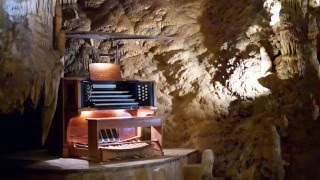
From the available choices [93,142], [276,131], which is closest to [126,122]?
[93,142]

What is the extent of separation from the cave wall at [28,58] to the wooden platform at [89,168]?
736mm

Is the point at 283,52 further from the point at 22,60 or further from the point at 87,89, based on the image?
the point at 22,60

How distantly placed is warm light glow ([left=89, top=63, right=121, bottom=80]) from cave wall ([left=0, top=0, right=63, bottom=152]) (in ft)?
2.94

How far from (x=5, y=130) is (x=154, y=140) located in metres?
4.68

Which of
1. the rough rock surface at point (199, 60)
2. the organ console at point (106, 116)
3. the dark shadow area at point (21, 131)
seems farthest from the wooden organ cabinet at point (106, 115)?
the dark shadow area at point (21, 131)

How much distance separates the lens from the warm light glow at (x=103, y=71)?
919cm

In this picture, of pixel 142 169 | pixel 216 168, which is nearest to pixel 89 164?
pixel 142 169

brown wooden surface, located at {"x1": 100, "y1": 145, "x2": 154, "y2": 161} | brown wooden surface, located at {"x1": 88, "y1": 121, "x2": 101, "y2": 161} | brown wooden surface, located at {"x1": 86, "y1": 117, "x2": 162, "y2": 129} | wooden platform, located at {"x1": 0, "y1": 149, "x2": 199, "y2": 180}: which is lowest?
wooden platform, located at {"x1": 0, "y1": 149, "x2": 199, "y2": 180}

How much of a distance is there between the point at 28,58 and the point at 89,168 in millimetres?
2158

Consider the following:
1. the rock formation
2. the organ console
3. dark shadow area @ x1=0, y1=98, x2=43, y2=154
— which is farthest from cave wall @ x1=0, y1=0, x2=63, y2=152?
dark shadow area @ x1=0, y1=98, x2=43, y2=154

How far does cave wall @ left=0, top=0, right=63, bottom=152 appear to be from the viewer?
719cm

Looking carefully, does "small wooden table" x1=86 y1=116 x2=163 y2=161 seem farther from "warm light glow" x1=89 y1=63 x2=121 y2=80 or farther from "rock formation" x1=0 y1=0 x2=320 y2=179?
"warm light glow" x1=89 y1=63 x2=121 y2=80

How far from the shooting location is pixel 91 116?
9.26m

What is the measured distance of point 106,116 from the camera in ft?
31.1
